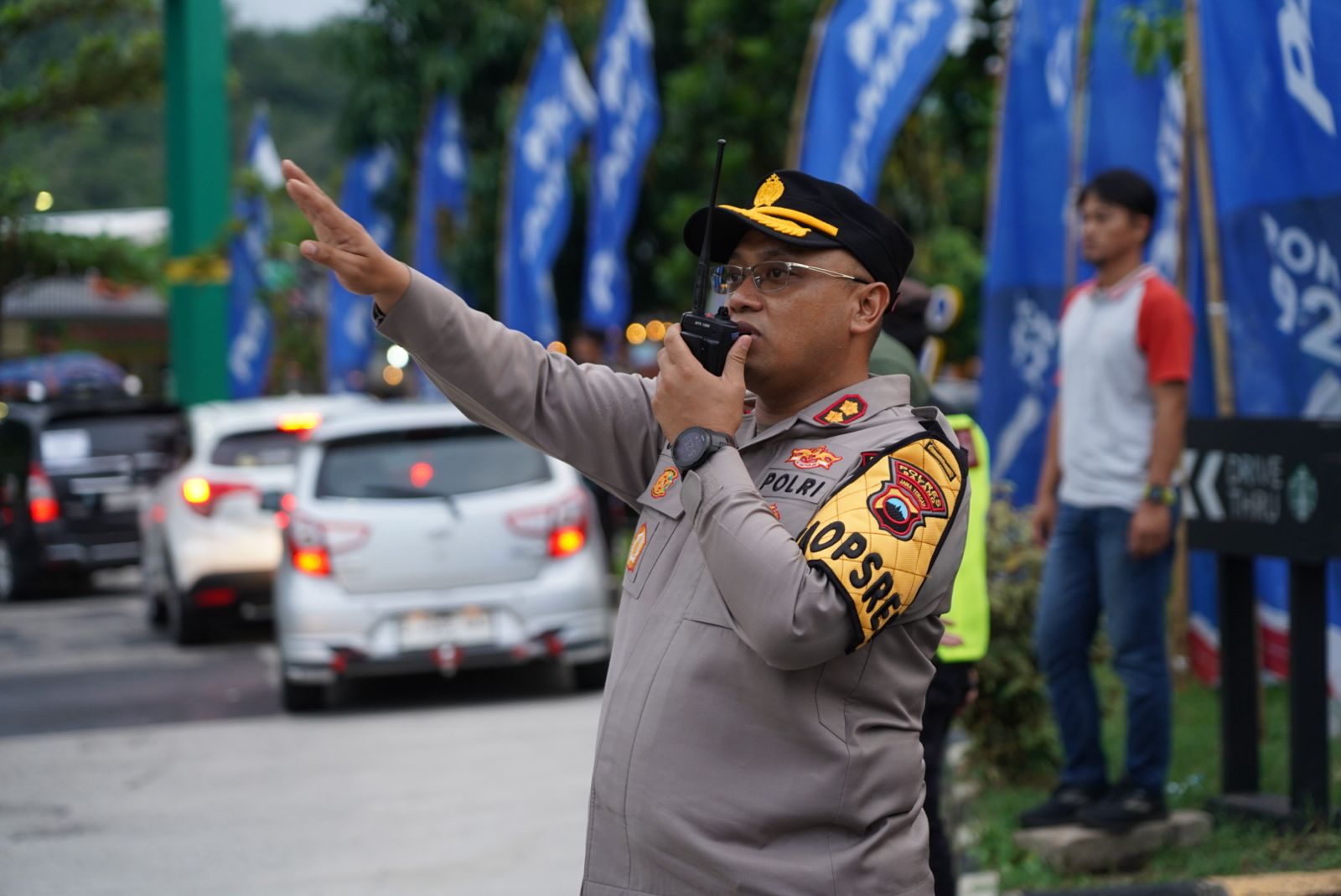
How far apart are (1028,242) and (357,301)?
673 inches

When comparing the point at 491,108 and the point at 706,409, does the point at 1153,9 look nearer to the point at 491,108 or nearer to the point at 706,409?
the point at 706,409

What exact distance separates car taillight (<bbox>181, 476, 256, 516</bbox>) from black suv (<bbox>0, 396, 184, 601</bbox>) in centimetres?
288

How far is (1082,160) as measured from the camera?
877cm

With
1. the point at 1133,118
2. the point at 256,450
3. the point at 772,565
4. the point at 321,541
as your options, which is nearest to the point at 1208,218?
the point at 1133,118

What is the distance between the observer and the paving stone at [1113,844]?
16.7ft

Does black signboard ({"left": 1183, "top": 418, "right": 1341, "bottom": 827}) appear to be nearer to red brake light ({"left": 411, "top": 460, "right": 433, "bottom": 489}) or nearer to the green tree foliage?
red brake light ({"left": 411, "top": 460, "right": 433, "bottom": 489})

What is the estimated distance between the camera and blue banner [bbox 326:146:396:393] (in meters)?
→ 24.5

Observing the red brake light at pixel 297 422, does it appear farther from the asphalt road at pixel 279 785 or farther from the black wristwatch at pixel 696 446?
the black wristwatch at pixel 696 446

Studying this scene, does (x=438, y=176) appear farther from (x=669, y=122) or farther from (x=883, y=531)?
(x=883, y=531)

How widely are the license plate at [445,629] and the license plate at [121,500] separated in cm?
699

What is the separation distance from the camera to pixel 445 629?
29.7 ft

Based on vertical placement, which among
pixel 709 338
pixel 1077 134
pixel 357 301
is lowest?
pixel 709 338

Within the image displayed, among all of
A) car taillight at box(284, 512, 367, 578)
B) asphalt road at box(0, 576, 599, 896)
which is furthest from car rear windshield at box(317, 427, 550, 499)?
asphalt road at box(0, 576, 599, 896)

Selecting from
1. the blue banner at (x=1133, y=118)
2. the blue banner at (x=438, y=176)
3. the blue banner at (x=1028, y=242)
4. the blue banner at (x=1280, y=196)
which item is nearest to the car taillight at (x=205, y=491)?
the blue banner at (x=1028, y=242)
